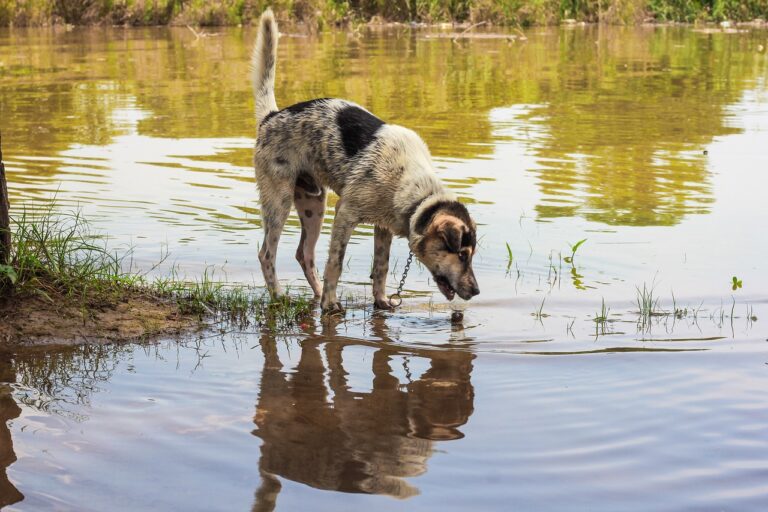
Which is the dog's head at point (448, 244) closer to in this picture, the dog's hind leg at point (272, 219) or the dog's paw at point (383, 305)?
the dog's paw at point (383, 305)

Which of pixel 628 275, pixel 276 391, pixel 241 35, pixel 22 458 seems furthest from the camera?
pixel 241 35

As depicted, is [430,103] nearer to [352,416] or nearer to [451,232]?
[451,232]

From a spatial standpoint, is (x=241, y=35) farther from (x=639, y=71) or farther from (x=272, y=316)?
(x=272, y=316)

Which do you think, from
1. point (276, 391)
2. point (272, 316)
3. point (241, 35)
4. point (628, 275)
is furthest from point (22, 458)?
point (241, 35)

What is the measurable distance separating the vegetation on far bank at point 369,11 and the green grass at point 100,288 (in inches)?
1159

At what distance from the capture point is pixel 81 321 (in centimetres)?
580

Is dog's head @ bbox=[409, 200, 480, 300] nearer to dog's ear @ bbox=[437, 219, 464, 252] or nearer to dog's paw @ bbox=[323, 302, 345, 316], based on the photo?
dog's ear @ bbox=[437, 219, 464, 252]

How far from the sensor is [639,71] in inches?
872

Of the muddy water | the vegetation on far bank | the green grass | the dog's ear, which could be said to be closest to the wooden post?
the green grass

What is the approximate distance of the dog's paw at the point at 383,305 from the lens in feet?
22.3

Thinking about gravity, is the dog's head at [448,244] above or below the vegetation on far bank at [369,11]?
below

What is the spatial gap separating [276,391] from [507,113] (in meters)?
11.7

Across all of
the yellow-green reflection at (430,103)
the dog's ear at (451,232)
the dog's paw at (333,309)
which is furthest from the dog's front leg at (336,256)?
the yellow-green reflection at (430,103)

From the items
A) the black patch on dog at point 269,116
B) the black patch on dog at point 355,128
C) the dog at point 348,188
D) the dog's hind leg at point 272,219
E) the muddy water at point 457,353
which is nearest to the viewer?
the muddy water at point 457,353
